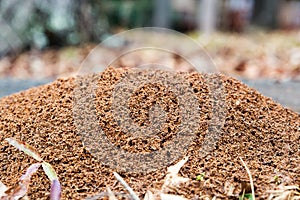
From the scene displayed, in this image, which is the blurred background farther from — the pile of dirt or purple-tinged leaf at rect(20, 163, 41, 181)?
purple-tinged leaf at rect(20, 163, 41, 181)

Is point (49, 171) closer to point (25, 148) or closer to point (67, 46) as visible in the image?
point (25, 148)

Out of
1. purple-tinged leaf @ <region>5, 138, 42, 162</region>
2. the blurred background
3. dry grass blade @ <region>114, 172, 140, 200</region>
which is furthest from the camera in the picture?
the blurred background

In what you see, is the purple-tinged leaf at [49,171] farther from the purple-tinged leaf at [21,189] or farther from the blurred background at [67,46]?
the blurred background at [67,46]

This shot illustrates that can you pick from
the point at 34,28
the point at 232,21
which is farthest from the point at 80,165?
the point at 232,21

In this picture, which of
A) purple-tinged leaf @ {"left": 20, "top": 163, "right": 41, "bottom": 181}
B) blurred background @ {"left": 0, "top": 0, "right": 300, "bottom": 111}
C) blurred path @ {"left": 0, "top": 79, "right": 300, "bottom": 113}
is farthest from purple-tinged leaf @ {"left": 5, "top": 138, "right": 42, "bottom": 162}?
blurred background @ {"left": 0, "top": 0, "right": 300, "bottom": 111}

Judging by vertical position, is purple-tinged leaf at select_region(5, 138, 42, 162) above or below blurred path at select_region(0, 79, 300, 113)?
below

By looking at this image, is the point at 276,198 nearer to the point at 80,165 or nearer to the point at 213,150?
the point at 213,150

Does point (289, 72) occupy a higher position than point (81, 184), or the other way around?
point (289, 72)
